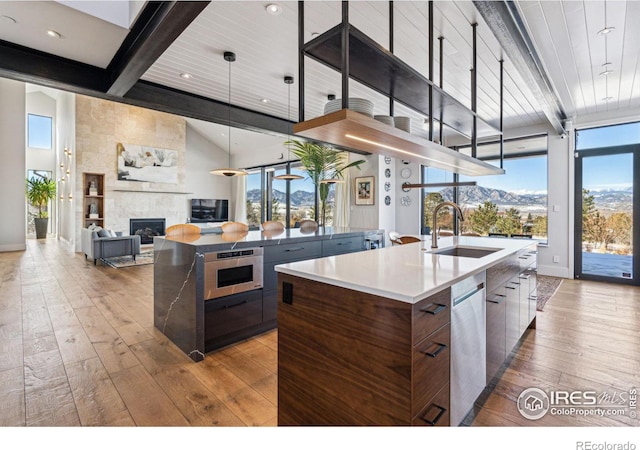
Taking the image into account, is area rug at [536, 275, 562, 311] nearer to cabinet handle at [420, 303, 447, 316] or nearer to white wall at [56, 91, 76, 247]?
cabinet handle at [420, 303, 447, 316]

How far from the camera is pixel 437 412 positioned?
1322 mm

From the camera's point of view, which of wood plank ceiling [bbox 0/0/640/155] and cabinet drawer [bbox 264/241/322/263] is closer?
wood plank ceiling [bbox 0/0/640/155]

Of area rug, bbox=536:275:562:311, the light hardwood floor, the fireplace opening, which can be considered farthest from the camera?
the fireplace opening

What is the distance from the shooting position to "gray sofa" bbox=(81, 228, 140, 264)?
6059mm

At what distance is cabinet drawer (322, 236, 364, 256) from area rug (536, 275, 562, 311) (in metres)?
2.25

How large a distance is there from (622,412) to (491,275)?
1086 mm

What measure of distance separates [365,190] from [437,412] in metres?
5.90

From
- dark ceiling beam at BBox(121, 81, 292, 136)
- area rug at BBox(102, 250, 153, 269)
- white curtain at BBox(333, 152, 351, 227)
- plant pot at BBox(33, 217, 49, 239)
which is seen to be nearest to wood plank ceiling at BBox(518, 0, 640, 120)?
dark ceiling beam at BBox(121, 81, 292, 136)

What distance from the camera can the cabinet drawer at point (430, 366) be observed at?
1178 millimetres

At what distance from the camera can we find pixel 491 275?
1.89 meters

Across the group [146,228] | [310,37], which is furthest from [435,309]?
[146,228]

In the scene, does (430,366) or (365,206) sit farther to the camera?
(365,206)

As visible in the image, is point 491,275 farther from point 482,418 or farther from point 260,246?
point 260,246

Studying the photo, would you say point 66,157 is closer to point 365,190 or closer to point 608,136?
point 365,190
